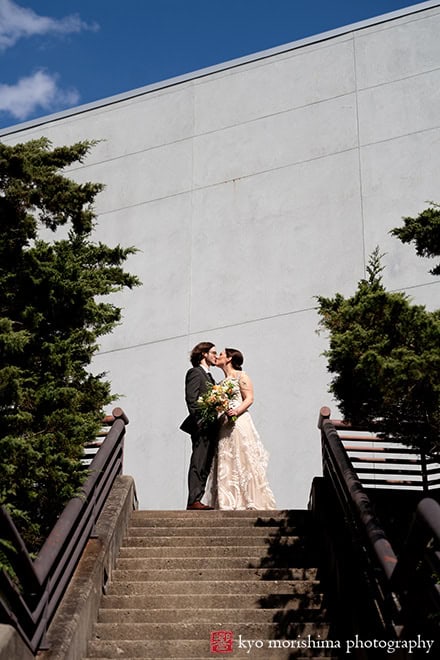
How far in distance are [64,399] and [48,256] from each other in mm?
1300

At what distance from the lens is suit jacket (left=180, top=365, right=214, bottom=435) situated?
30.7 feet

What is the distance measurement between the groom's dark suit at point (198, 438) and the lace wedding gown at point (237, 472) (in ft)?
0.45

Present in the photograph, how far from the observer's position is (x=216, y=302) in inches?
527

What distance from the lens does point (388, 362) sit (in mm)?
5023

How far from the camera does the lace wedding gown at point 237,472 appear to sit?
30.6 feet

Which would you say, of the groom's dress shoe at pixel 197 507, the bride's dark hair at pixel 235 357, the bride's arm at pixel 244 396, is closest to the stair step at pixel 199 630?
the groom's dress shoe at pixel 197 507

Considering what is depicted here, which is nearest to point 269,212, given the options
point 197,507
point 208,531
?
point 197,507

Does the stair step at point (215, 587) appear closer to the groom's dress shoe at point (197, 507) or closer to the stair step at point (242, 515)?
the stair step at point (242, 515)

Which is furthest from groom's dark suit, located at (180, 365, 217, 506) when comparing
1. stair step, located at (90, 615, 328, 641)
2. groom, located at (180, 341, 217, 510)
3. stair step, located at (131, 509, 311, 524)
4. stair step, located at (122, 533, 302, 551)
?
stair step, located at (90, 615, 328, 641)

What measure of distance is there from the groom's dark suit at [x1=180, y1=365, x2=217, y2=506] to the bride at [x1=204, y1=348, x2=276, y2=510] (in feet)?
0.46

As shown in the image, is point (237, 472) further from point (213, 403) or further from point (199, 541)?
point (199, 541)

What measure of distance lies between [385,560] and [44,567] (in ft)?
6.77

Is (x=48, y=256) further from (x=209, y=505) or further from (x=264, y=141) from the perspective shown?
(x=264, y=141)

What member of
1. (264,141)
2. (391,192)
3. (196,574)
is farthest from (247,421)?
(264,141)
